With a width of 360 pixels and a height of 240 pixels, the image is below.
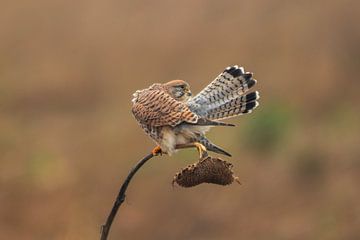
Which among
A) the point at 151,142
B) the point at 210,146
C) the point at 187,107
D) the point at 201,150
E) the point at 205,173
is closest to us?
the point at 205,173

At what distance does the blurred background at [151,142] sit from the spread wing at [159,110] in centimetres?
507

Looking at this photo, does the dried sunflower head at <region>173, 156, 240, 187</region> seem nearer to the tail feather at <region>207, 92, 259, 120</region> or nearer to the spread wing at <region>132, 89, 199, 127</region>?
the spread wing at <region>132, 89, 199, 127</region>

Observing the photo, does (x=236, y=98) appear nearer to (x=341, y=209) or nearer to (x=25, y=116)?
(x=341, y=209)

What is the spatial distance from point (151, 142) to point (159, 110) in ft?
26.9

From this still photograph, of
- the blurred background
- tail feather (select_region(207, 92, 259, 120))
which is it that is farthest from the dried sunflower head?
the blurred background

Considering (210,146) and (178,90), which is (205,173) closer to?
(210,146)

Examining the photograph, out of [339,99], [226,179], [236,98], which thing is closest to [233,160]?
[339,99]

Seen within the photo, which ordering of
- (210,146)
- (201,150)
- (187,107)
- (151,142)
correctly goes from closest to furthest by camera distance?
(201,150)
(210,146)
(187,107)
(151,142)

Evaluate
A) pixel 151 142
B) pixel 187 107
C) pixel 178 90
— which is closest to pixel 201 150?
pixel 187 107

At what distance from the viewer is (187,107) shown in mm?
6000

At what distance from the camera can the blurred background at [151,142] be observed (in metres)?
12.6

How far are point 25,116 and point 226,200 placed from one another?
5.21m

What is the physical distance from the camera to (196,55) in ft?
61.2

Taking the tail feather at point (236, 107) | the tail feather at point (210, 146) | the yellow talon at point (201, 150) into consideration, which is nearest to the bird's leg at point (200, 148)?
the yellow talon at point (201, 150)
